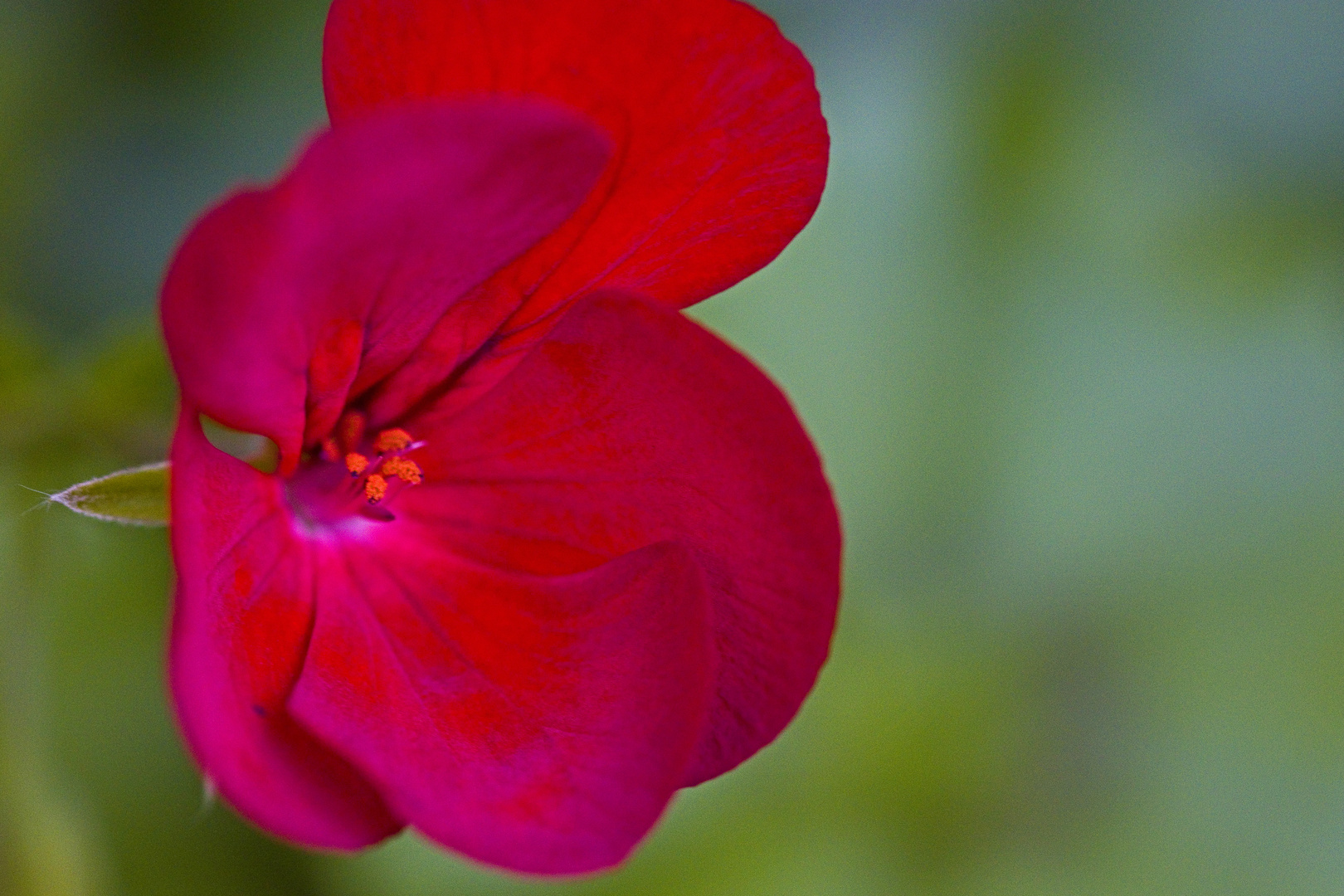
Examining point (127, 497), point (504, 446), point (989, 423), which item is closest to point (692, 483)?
point (504, 446)

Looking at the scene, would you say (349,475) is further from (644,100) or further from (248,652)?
→ (644,100)

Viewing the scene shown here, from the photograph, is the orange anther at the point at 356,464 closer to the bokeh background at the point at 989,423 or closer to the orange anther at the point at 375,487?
the orange anther at the point at 375,487

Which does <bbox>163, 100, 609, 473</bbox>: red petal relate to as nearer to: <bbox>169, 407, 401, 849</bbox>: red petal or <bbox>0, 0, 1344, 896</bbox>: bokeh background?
<bbox>169, 407, 401, 849</bbox>: red petal

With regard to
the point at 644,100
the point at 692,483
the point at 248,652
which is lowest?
the point at 248,652

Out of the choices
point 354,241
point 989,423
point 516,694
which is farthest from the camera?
point 989,423

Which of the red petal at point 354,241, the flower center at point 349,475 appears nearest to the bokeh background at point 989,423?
the flower center at point 349,475

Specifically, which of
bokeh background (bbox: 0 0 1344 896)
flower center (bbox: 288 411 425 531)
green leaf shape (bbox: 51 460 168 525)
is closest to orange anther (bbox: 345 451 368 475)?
flower center (bbox: 288 411 425 531)

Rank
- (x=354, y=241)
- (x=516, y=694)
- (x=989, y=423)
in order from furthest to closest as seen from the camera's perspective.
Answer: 1. (x=989, y=423)
2. (x=516, y=694)
3. (x=354, y=241)
